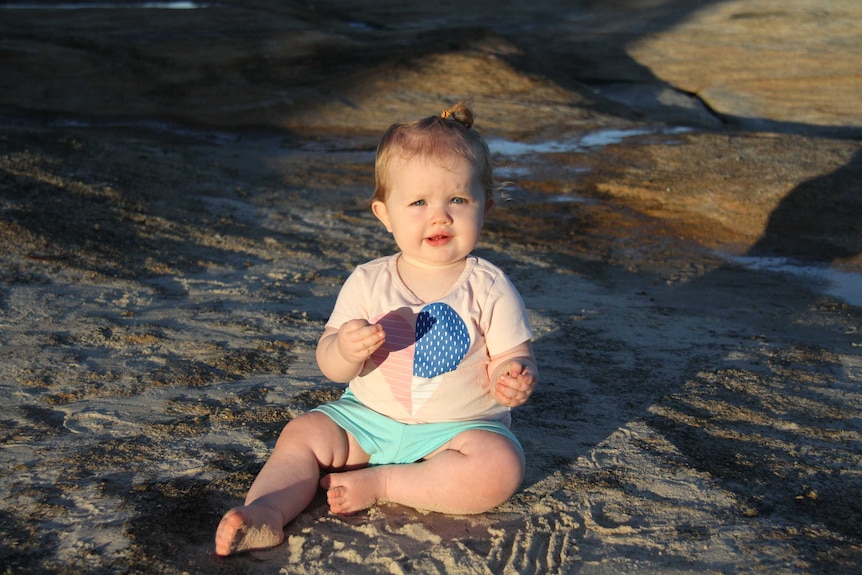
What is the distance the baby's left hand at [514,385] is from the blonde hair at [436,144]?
1.66 feet

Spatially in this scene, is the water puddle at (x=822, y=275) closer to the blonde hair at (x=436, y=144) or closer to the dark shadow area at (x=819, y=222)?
the dark shadow area at (x=819, y=222)

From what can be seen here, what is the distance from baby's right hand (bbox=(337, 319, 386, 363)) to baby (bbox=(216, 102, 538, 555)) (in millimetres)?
21

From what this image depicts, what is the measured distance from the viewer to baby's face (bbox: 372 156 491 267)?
8.02 feet

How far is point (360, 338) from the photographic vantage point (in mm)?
2275

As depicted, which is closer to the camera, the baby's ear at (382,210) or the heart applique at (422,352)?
the heart applique at (422,352)

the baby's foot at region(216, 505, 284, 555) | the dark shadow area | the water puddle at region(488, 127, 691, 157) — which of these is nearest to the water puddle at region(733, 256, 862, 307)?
the dark shadow area

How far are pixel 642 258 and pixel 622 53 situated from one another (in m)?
8.05

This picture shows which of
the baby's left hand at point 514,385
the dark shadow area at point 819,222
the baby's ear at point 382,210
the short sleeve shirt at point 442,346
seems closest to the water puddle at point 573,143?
the dark shadow area at point 819,222

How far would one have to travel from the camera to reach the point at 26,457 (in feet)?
8.34

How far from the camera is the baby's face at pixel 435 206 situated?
96.2 inches

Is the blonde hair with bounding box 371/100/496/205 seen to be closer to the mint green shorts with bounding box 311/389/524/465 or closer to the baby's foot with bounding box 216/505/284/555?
the mint green shorts with bounding box 311/389/524/465

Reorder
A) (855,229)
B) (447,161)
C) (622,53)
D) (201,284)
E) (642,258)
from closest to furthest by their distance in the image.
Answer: (447,161)
(201,284)
(642,258)
(855,229)
(622,53)

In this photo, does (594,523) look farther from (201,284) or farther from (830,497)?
(201,284)

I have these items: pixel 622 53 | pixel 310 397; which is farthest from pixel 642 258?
pixel 622 53
